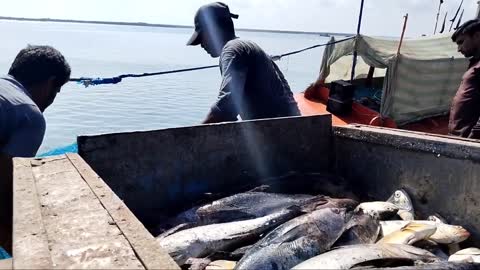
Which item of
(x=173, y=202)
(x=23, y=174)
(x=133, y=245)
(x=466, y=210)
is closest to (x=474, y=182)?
(x=466, y=210)

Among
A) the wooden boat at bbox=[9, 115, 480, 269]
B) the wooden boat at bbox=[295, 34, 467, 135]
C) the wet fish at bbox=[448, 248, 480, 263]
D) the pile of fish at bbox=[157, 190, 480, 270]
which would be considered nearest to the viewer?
the wooden boat at bbox=[9, 115, 480, 269]

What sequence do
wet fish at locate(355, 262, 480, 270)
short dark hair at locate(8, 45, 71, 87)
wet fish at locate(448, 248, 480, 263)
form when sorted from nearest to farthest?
wet fish at locate(355, 262, 480, 270) → wet fish at locate(448, 248, 480, 263) → short dark hair at locate(8, 45, 71, 87)

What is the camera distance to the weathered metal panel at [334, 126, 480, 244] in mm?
3240

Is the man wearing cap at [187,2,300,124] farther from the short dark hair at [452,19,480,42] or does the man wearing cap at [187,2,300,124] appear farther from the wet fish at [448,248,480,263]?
the short dark hair at [452,19,480,42]

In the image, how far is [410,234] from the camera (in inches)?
116

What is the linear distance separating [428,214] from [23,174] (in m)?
2.73

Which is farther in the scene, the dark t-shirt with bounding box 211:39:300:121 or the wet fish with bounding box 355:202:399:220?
the dark t-shirt with bounding box 211:39:300:121

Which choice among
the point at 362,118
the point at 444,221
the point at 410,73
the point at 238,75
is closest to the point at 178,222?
the point at 238,75

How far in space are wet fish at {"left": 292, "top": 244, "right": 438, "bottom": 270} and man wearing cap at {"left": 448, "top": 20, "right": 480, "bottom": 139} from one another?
2791 mm

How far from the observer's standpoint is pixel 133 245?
64.1 inches

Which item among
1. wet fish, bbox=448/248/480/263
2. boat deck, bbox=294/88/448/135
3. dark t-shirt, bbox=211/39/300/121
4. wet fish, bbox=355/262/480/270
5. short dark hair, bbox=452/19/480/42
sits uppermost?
short dark hair, bbox=452/19/480/42

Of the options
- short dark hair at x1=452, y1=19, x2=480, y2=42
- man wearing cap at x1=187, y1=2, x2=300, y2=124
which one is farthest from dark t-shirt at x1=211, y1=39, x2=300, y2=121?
short dark hair at x1=452, y1=19, x2=480, y2=42

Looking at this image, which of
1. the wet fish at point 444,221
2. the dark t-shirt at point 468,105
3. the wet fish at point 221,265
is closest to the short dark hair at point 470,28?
the dark t-shirt at point 468,105

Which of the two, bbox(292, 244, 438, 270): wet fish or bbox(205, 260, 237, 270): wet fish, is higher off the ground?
bbox(292, 244, 438, 270): wet fish
